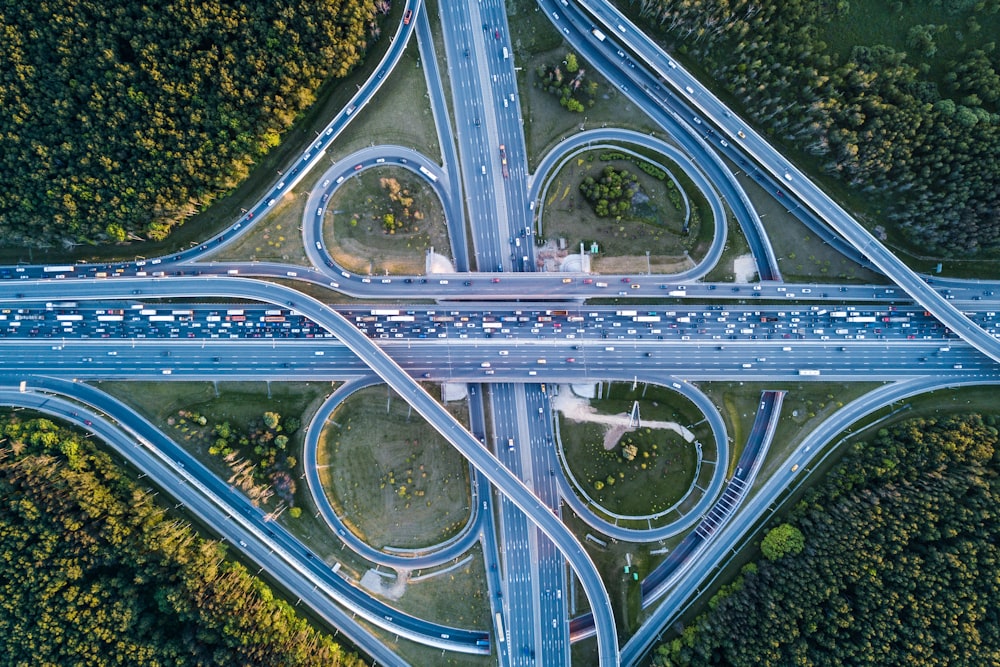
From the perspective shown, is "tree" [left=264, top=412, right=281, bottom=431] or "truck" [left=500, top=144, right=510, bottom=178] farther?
"truck" [left=500, top=144, right=510, bottom=178]

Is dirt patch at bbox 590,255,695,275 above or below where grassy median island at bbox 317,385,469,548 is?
above

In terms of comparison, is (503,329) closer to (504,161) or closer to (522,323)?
Answer: (522,323)

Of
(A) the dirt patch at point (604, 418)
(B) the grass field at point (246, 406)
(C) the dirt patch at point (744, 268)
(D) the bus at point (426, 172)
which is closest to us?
(B) the grass field at point (246, 406)

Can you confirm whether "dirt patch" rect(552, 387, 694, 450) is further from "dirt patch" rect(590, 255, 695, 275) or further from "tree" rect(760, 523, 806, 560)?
"dirt patch" rect(590, 255, 695, 275)

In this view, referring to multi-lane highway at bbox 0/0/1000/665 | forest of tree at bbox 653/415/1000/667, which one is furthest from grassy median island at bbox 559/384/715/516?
forest of tree at bbox 653/415/1000/667

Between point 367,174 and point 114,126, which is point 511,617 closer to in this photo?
point 367,174

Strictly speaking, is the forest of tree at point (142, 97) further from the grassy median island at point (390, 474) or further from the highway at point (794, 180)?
the grassy median island at point (390, 474)

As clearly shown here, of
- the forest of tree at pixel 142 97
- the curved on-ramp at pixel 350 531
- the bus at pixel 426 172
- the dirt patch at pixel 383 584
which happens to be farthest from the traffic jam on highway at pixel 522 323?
the dirt patch at pixel 383 584
